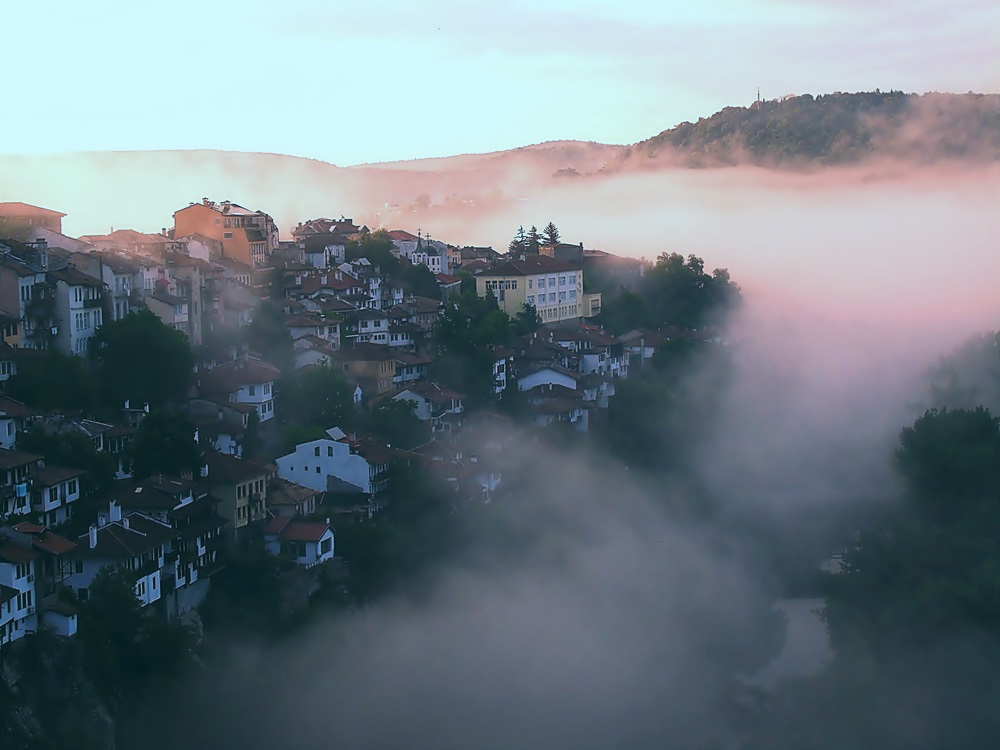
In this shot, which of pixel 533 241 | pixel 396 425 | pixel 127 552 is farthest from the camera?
pixel 533 241

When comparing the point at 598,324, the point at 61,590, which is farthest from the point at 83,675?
the point at 598,324

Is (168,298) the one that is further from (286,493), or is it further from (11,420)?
(11,420)

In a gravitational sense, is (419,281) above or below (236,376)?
above

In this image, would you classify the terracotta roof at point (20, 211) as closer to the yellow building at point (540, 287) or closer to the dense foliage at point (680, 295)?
the yellow building at point (540, 287)

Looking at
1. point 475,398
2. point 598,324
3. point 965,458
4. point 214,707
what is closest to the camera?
point 214,707

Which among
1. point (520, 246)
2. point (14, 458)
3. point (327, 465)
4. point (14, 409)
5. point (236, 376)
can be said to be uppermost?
point (520, 246)

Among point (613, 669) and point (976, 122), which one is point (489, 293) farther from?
point (976, 122)

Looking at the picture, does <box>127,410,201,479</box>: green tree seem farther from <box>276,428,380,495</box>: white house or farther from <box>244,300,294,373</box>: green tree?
<box>244,300,294,373</box>: green tree

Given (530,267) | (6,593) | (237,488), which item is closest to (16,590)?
(6,593)
